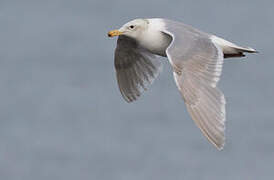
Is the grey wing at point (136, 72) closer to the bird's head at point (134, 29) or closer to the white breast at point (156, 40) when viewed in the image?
the bird's head at point (134, 29)

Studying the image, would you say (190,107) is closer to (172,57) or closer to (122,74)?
(172,57)

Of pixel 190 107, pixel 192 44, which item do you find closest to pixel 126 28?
pixel 192 44

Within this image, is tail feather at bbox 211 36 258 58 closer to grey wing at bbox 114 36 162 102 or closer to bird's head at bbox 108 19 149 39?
bird's head at bbox 108 19 149 39

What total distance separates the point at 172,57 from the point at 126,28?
62.9 inches

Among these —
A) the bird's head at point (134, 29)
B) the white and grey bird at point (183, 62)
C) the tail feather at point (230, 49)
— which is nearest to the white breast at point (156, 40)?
the white and grey bird at point (183, 62)

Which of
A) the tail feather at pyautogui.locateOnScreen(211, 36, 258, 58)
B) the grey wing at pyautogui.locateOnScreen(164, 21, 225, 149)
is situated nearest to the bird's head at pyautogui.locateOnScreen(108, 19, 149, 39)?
the grey wing at pyautogui.locateOnScreen(164, 21, 225, 149)

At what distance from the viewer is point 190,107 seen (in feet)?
35.5

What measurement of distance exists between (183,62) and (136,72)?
2.60 metres

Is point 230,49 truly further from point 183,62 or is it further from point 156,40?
point 183,62

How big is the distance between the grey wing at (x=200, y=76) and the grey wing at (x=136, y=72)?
1.60 metres

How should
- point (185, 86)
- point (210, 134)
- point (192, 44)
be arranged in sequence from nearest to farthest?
point (210, 134)
point (185, 86)
point (192, 44)

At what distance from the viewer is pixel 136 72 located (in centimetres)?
1389

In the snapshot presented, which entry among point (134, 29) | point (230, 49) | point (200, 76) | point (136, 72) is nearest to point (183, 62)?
point (200, 76)

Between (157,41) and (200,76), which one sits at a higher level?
(200,76)
